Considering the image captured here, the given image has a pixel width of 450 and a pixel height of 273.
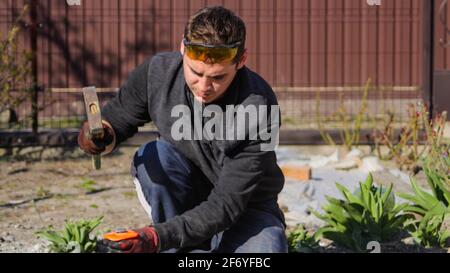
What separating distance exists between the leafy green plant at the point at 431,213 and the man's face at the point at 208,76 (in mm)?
1890

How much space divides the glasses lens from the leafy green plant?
2046 mm

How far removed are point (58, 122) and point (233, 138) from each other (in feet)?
20.2

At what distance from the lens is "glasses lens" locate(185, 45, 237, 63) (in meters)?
3.76

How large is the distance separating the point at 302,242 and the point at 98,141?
4.77ft

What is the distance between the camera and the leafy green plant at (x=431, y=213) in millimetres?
5305

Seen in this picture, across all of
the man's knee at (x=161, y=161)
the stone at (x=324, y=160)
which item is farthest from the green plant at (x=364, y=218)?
the stone at (x=324, y=160)

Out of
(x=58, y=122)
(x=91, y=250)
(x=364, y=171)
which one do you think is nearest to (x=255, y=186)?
(x=91, y=250)

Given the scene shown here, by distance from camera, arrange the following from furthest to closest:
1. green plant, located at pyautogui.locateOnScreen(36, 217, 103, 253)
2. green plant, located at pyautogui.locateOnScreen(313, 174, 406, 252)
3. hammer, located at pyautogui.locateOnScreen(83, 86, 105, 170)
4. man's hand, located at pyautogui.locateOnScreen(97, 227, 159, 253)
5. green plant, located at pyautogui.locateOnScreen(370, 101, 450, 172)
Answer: green plant, located at pyautogui.locateOnScreen(370, 101, 450, 172)
green plant, located at pyautogui.locateOnScreen(313, 174, 406, 252)
green plant, located at pyautogui.locateOnScreen(36, 217, 103, 253)
hammer, located at pyautogui.locateOnScreen(83, 86, 105, 170)
man's hand, located at pyautogui.locateOnScreen(97, 227, 159, 253)

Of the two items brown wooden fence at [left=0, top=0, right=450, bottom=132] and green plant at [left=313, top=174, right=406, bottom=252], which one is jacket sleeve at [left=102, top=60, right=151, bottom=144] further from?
brown wooden fence at [left=0, top=0, right=450, bottom=132]

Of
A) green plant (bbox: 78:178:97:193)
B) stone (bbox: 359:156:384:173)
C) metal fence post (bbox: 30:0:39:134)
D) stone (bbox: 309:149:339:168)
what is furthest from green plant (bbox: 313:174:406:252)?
metal fence post (bbox: 30:0:39:134)

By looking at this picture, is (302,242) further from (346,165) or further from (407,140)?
(407,140)

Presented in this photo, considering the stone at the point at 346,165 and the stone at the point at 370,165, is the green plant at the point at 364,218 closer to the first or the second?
the stone at the point at 370,165

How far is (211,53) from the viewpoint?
3.76 meters

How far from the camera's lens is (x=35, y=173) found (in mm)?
7965
